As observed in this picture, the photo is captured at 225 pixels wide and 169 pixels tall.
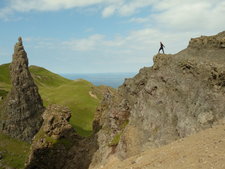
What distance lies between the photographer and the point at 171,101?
2770cm

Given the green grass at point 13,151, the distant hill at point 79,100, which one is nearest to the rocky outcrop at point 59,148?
the green grass at point 13,151

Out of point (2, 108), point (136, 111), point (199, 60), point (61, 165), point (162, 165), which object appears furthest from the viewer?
point (2, 108)

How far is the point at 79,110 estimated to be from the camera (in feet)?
273

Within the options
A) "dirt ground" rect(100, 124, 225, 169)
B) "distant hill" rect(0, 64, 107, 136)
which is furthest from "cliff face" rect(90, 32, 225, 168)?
"distant hill" rect(0, 64, 107, 136)

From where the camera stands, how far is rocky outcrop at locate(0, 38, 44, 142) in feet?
189

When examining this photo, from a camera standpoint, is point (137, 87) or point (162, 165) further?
point (137, 87)

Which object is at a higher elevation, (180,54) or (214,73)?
(180,54)

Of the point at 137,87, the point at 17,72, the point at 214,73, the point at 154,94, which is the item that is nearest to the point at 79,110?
the point at 17,72

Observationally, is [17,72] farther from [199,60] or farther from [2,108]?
[199,60]

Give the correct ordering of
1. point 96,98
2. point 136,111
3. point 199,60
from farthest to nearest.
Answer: point 96,98 < point 136,111 < point 199,60

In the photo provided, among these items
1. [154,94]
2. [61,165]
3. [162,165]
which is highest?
[154,94]

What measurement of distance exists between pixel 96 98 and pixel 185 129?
231ft

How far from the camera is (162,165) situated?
19.5 m

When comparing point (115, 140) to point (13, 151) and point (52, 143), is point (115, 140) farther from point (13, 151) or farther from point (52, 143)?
point (13, 151)
